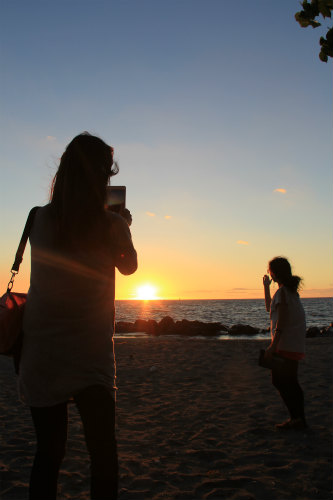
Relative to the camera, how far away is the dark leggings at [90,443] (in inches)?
67.8

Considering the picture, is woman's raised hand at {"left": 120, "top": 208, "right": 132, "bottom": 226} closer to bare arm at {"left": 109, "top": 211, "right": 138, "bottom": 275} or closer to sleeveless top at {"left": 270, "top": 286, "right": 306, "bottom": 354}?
bare arm at {"left": 109, "top": 211, "right": 138, "bottom": 275}

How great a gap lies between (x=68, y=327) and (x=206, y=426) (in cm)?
407

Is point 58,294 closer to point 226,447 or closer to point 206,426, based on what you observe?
point 226,447

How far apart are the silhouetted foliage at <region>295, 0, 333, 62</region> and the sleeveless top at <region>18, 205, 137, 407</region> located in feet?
6.46

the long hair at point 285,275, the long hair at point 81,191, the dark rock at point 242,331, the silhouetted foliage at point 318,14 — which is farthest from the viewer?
the dark rock at point 242,331

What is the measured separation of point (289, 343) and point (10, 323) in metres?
3.70

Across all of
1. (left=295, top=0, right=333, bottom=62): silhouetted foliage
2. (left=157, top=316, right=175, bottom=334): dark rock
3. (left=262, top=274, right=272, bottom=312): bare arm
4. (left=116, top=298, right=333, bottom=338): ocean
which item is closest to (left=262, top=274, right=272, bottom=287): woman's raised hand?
(left=262, top=274, right=272, bottom=312): bare arm

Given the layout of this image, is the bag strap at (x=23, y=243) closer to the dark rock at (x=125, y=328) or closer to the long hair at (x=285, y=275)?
the long hair at (x=285, y=275)

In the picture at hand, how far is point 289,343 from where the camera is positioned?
4695mm

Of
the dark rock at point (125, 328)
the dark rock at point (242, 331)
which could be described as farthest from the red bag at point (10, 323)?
the dark rock at point (125, 328)

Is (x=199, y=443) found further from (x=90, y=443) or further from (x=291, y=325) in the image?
(x=90, y=443)

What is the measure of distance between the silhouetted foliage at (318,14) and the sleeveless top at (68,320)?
6.46 ft

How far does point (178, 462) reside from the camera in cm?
404

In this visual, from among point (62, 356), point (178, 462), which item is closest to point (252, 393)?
point (178, 462)
